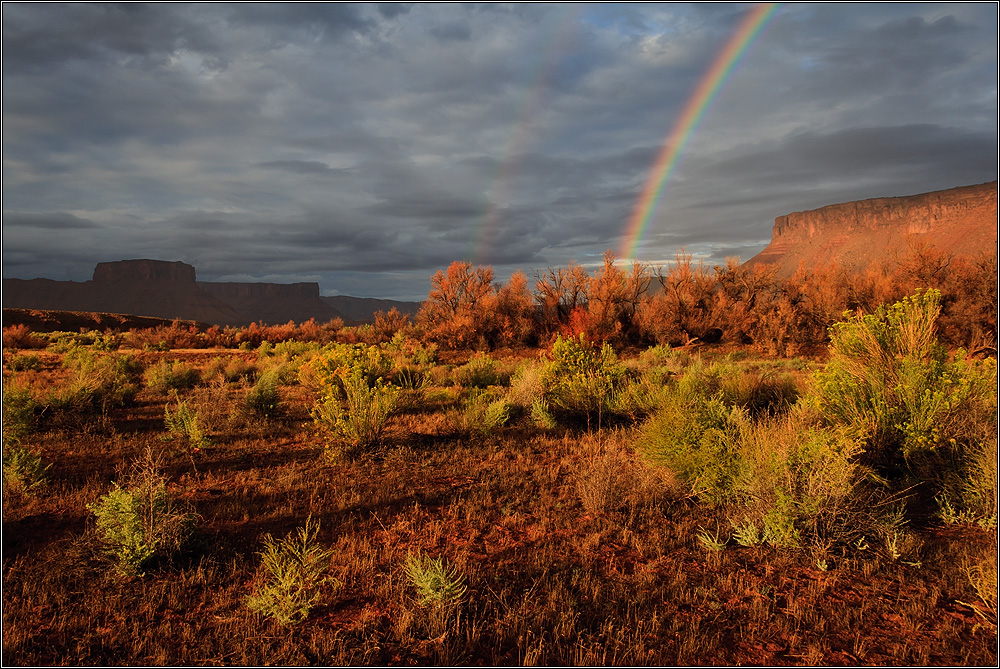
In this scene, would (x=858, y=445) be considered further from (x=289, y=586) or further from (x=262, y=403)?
(x=262, y=403)

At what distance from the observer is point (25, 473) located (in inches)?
216

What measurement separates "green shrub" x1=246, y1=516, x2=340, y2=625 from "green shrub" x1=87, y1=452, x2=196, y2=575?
793mm

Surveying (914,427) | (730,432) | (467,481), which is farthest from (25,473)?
(914,427)

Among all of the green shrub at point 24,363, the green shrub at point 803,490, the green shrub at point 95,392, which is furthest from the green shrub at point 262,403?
the green shrub at point 24,363

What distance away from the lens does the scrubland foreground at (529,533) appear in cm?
323

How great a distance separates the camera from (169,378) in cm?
1188

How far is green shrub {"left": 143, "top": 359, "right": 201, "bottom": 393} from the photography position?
11.7m

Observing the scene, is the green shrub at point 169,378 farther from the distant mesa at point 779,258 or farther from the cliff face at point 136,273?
the cliff face at point 136,273

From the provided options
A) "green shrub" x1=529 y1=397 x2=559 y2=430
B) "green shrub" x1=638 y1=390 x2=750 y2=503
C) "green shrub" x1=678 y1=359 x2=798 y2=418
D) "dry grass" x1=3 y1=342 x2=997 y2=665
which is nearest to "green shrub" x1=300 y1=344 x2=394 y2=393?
"dry grass" x1=3 y1=342 x2=997 y2=665

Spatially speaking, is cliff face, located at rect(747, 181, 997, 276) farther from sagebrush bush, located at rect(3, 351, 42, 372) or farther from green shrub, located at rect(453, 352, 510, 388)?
sagebrush bush, located at rect(3, 351, 42, 372)

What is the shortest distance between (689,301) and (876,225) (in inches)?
2924

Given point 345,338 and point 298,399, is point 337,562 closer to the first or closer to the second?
point 298,399

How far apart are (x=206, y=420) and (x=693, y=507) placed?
24.7 feet

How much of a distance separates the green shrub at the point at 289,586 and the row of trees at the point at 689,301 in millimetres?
19231
